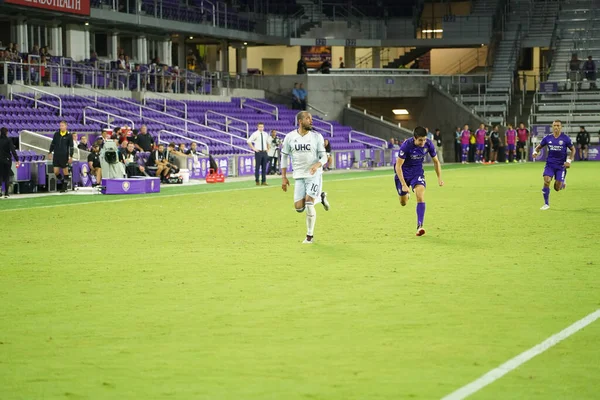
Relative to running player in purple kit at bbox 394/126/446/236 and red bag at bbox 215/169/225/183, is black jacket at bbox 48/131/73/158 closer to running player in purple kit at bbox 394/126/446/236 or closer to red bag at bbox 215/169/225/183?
red bag at bbox 215/169/225/183

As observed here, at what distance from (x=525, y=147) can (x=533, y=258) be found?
137 feet

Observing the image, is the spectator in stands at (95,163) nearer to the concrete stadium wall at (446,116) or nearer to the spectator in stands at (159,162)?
the spectator in stands at (159,162)

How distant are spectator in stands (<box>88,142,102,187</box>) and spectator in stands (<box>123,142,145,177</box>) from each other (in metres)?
1.36

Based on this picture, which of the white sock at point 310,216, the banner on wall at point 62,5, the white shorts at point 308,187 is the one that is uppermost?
the banner on wall at point 62,5

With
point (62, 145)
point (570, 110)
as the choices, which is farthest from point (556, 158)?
point (570, 110)

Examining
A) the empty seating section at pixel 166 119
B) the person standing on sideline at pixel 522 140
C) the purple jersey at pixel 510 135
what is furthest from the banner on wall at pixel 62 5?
the person standing on sideline at pixel 522 140

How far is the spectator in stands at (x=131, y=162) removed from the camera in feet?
107

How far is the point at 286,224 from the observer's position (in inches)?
789

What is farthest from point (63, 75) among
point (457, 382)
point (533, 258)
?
point (457, 382)

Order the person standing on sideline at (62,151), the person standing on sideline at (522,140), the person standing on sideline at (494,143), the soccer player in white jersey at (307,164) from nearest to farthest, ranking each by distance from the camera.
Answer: the soccer player in white jersey at (307,164)
the person standing on sideline at (62,151)
the person standing on sideline at (494,143)
the person standing on sideline at (522,140)

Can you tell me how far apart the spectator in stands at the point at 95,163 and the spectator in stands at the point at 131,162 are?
4.45 ft

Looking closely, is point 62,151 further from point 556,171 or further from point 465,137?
point 465,137

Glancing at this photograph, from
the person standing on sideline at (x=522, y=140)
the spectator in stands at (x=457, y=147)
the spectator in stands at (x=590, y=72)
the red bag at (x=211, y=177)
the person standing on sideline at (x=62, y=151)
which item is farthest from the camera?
the spectator in stands at (x=590, y=72)

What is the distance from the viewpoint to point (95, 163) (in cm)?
3112
